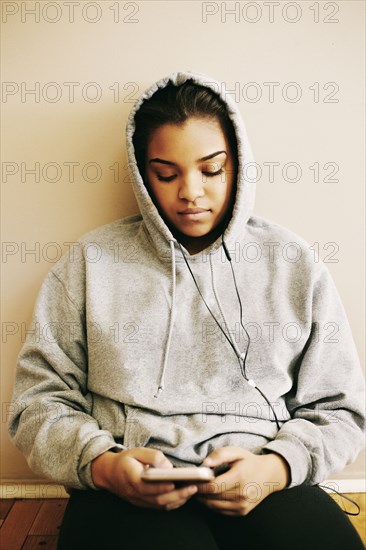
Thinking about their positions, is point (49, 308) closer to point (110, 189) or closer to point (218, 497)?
point (110, 189)

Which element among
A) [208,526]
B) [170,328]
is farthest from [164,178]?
[208,526]

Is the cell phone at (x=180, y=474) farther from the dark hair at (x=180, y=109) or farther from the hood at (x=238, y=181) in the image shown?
the dark hair at (x=180, y=109)

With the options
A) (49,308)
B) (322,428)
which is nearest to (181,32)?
(49,308)

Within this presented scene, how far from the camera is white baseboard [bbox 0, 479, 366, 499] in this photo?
51.0 inches

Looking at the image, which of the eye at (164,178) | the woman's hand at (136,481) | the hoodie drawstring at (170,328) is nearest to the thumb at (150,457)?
the woman's hand at (136,481)

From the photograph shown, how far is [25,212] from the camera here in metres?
1.25

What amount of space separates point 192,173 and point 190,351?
13.0 inches

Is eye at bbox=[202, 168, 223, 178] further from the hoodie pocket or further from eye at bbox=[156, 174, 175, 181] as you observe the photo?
the hoodie pocket

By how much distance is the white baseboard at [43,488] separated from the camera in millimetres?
1295

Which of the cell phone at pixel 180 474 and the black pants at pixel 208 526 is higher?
the cell phone at pixel 180 474

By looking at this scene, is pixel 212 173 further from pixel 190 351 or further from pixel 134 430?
pixel 134 430

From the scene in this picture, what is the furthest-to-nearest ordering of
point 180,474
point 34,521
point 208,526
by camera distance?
point 34,521 → point 208,526 → point 180,474

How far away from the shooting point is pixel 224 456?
2.86ft

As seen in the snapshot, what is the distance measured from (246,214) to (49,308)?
17.2 inches
